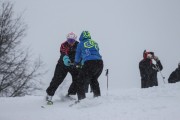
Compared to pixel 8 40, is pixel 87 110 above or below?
below

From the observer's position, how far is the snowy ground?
5383 mm

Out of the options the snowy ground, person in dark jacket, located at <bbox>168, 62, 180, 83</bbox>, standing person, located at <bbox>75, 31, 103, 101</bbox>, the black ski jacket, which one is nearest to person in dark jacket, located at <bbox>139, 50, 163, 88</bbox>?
the black ski jacket

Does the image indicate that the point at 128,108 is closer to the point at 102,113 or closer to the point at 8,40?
the point at 102,113

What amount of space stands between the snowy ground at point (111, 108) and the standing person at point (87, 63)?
2.01 feet

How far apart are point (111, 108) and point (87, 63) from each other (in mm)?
1897

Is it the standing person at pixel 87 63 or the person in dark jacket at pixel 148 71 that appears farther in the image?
the person in dark jacket at pixel 148 71

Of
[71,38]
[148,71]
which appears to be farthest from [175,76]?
[71,38]

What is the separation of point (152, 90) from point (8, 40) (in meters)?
12.5

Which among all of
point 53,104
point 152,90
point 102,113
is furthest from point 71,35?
point 102,113

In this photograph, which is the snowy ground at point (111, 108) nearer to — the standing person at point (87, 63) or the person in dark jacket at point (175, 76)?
the standing person at point (87, 63)

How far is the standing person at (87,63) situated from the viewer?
779cm

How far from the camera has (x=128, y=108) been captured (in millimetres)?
5941

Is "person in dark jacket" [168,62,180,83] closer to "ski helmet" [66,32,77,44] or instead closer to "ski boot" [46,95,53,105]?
"ski helmet" [66,32,77,44]

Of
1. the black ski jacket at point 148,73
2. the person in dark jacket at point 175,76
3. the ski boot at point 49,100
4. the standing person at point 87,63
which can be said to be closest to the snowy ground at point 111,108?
the ski boot at point 49,100
